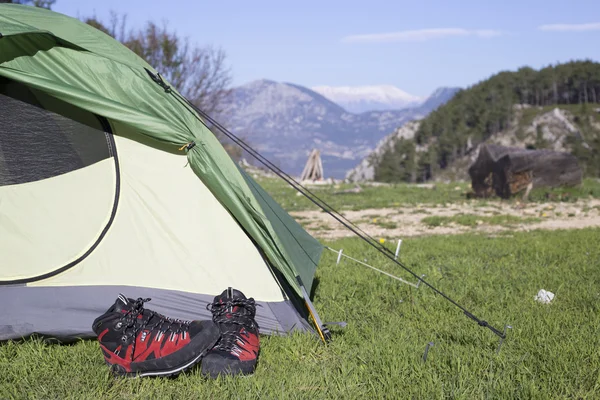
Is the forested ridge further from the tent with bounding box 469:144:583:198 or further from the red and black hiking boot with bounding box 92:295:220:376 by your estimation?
the red and black hiking boot with bounding box 92:295:220:376

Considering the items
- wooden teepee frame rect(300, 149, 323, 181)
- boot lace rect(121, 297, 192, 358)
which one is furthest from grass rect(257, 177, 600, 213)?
boot lace rect(121, 297, 192, 358)

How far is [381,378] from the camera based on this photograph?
120 inches

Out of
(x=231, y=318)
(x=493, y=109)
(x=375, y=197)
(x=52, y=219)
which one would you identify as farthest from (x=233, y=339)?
(x=493, y=109)

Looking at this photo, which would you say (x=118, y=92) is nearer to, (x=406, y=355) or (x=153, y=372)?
(x=153, y=372)

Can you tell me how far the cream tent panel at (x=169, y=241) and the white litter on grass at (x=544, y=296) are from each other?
210 centimetres

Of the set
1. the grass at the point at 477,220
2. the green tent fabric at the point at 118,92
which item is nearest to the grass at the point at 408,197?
the grass at the point at 477,220

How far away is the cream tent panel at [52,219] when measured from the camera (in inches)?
157

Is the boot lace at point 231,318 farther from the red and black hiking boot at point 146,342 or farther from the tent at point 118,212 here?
the tent at point 118,212

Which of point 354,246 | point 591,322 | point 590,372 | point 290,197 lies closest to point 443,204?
point 290,197

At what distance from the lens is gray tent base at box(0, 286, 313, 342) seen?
3.79 metres

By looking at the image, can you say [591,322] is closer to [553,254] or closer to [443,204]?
[553,254]

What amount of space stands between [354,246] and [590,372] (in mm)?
4210

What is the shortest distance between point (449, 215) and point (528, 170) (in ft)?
10.1

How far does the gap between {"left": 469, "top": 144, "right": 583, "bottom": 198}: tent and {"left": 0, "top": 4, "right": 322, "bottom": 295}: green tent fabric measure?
9.60 m
